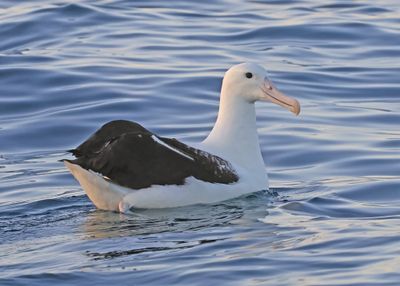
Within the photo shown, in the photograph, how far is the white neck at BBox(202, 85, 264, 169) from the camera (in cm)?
1237

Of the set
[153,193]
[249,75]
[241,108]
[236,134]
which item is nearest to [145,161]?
[153,193]

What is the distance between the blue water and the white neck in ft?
1.42

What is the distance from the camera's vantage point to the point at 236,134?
491 inches

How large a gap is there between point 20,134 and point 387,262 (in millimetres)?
6597

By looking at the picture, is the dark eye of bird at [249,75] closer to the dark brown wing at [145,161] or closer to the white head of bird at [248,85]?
the white head of bird at [248,85]

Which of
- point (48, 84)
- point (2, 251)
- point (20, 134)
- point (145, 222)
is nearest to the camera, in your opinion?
point (2, 251)

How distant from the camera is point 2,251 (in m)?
10.4

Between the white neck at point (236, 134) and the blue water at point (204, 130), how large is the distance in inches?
17.1

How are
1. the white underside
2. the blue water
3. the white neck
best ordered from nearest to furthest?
1. the blue water
2. the white underside
3. the white neck

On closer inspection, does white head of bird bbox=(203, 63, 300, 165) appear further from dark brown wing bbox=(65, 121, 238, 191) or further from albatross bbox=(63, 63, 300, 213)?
dark brown wing bbox=(65, 121, 238, 191)

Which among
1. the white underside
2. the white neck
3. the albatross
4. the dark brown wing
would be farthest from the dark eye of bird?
the white underside

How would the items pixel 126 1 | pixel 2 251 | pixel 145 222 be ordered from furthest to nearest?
pixel 126 1
pixel 145 222
pixel 2 251

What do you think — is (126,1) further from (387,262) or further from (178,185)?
(387,262)


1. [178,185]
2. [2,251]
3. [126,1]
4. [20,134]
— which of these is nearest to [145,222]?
[178,185]
